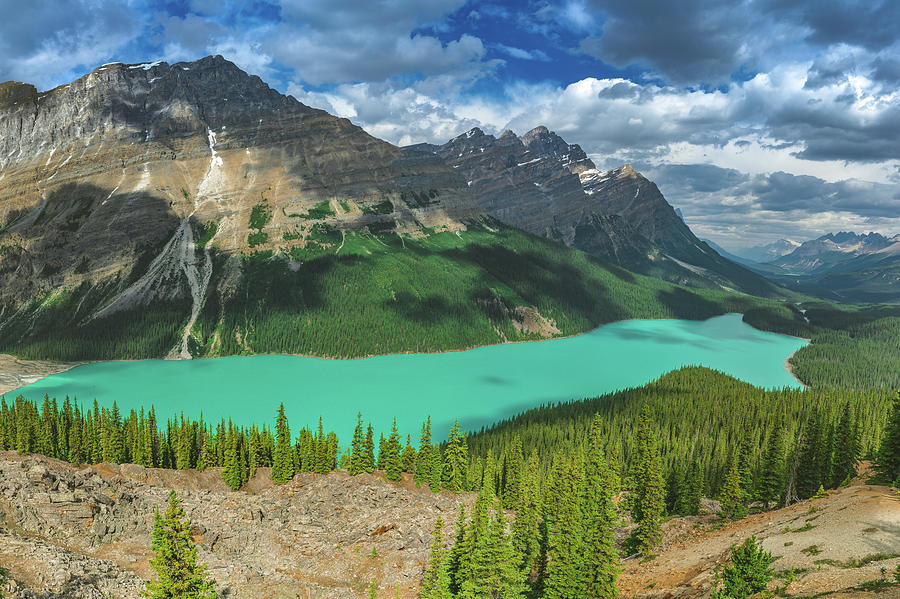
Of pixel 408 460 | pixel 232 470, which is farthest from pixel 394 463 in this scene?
pixel 232 470

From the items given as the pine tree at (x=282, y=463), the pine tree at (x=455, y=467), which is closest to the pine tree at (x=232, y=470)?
the pine tree at (x=282, y=463)

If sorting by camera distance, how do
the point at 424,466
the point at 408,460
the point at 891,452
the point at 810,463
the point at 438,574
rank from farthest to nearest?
the point at 408,460 → the point at 424,466 → the point at 810,463 → the point at 891,452 → the point at 438,574

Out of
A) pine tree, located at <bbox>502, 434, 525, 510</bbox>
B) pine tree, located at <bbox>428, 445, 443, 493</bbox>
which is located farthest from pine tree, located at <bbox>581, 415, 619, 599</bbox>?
pine tree, located at <bbox>428, 445, 443, 493</bbox>

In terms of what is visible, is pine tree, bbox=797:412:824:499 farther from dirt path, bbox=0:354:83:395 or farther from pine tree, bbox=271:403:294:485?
dirt path, bbox=0:354:83:395

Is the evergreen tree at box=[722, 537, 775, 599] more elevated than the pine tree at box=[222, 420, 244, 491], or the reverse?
the evergreen tree at box=[722, 537, 775, 599]

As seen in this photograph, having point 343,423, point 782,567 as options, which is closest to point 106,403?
point 343,423

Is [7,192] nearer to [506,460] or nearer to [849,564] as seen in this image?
[506,460]

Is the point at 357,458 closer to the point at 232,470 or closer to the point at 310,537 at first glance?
the point at 232,470

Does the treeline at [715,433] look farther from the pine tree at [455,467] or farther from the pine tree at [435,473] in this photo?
the pine tree at [435,473]
